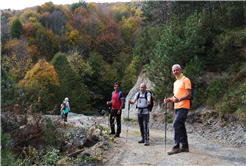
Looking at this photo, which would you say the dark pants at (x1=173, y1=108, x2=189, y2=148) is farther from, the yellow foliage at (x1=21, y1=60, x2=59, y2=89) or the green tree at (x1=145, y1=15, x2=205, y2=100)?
the yellow foliage at (x1=21, y1=60, x2=59, y2=89)

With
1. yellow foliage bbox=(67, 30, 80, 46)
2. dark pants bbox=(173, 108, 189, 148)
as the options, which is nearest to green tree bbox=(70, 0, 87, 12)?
yellow foliage bbox=(67, 30, 80, 46)

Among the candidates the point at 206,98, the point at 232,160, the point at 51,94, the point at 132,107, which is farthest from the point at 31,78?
the point at 232,160

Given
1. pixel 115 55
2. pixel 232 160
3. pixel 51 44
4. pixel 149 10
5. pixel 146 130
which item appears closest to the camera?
pixel 232 160

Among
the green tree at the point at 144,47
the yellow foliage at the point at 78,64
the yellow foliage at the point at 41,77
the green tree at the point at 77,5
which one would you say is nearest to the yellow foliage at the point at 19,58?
the yellow foliage at the point at 41,77

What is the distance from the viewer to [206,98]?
1101 cm

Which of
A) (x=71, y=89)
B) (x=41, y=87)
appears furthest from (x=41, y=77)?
(x=71, y=89)

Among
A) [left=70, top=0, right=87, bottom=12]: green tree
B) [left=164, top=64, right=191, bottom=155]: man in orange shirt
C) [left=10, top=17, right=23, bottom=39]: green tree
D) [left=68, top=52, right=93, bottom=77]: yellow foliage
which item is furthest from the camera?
[left=70, top=0, right=87, bottom=12]: green tree

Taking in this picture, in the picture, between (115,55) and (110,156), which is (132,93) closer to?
(110,156)

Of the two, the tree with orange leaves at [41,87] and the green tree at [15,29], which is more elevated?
the green tree at [15,29]

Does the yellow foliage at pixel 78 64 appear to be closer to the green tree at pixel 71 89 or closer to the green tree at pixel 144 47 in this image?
the green tree at pixel 71 89

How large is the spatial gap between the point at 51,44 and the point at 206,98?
53.3 meters

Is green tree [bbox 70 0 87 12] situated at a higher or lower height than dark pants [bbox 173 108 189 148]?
higher

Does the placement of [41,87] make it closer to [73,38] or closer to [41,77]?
[41,77]

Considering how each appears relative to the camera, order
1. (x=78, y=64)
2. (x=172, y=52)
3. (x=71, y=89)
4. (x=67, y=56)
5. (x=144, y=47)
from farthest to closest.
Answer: (x=67, y=56) → (x=78, y=64) → (x=71, y=89) → (x=144, y=47) → (x=172, y=52)
